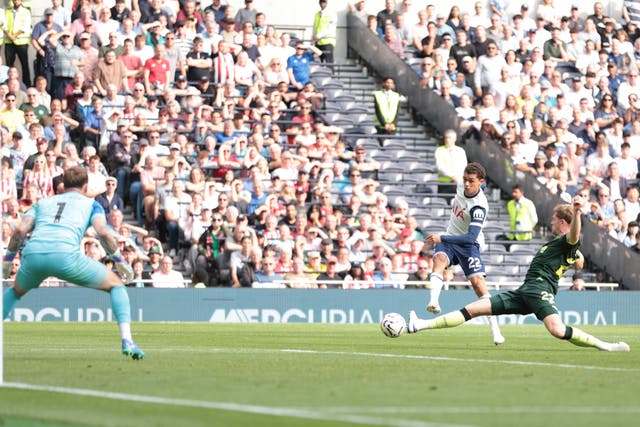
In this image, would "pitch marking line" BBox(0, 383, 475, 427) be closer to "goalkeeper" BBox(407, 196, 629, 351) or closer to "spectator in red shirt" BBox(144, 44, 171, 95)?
"goalkeeper" BBox(407, 196, 629, 351)

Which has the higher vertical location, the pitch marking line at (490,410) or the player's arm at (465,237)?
the player's arm at (465,237)

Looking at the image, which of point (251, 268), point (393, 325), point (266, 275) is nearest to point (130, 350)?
point (393, 325)

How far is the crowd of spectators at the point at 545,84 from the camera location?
106ft

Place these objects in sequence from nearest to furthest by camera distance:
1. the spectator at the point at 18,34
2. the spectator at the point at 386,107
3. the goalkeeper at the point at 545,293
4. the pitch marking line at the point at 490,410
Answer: the pitch marking line at the point at 490,410 → the goalkeeper at the point at 545,293 → the spectator at the point at 18,34 → the spectator at the point at 386,107

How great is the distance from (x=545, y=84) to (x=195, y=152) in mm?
9913

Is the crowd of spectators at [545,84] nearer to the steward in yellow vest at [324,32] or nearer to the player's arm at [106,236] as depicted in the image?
the steward in yellow vest at [324,32]

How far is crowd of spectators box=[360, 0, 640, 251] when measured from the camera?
3228 centimetres

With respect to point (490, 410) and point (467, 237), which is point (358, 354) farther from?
point (490, 410)

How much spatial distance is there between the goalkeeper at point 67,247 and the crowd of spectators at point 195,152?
42.8ft

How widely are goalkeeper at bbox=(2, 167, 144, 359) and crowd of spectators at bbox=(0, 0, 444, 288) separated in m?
Answer: 13.1

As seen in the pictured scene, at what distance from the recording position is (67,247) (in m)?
12.8

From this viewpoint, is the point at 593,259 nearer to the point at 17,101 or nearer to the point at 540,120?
the point at 540,120

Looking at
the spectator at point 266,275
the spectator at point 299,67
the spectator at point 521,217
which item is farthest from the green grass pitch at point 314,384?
the spectator at point 299,67

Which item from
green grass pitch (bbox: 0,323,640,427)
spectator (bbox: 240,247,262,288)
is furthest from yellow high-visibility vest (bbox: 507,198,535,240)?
green grass pitch (bbox: 0,323,640,427)
